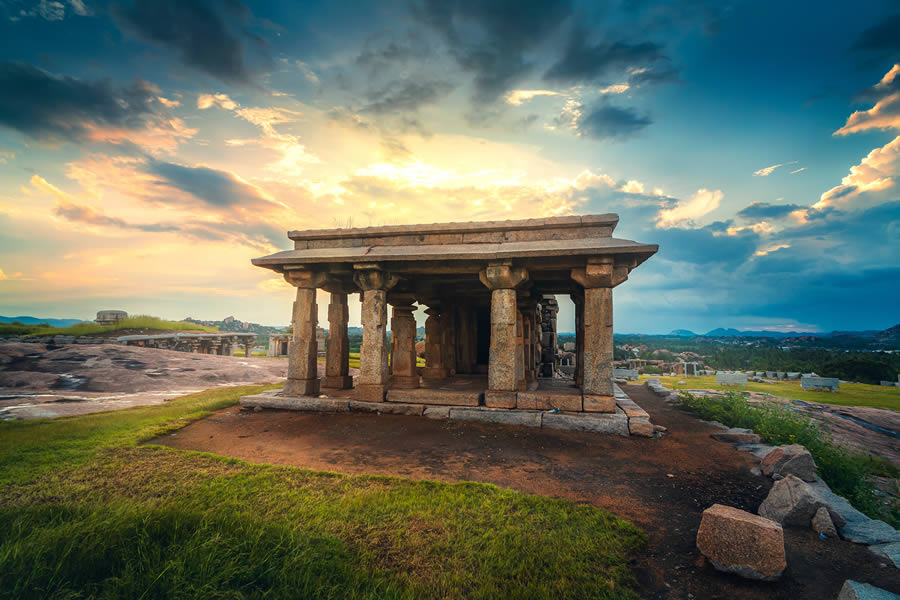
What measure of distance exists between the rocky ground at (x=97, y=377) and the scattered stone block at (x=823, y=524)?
537 inches

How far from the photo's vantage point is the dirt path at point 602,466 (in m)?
2.98

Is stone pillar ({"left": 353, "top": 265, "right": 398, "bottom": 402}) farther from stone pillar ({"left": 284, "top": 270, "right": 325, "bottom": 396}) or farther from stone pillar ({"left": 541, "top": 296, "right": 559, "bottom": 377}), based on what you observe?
stone pillar ({"left": 541, "top": 296, "right": 559, "bottom": 377})

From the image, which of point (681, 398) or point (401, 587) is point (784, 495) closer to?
point (401, 587)

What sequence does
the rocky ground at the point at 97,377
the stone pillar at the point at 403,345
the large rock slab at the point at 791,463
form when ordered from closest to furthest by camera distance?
the large rock slab at the point at 791,463 < the rocky ground at the point at 97,377 < the stone pillar at the point at 403,345

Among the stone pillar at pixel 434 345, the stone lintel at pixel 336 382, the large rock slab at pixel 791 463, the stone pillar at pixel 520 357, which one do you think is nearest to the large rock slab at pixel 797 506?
the large rock slab at pixel 791 463

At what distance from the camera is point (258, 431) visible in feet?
25.7

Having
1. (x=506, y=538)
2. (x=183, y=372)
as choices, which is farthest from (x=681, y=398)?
(x=183, y=372)

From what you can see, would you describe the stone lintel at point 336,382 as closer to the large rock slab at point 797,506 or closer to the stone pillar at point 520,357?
the stone pillar at point 520,357

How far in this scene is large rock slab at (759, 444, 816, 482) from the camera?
4852 mm

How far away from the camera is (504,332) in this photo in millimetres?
8734

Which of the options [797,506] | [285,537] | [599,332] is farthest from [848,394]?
[285,537]

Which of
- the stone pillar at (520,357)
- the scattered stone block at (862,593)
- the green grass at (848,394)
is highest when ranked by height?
the stone pillar at (520,357)

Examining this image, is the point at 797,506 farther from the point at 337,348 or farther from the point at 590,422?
the point at 337,348

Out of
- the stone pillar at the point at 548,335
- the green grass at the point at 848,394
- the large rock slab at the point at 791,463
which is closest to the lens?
the large rock slab at the point at 791,463
